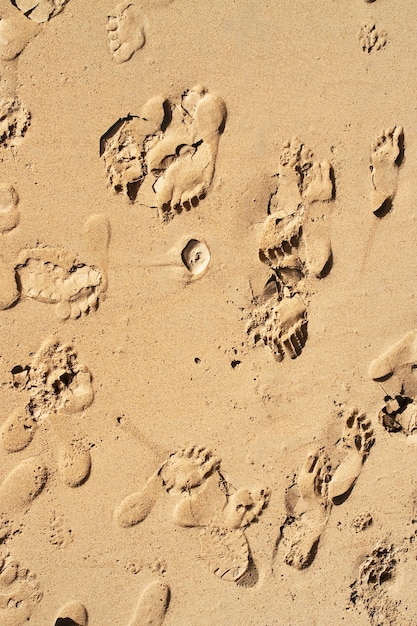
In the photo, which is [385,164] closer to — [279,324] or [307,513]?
[279,324]

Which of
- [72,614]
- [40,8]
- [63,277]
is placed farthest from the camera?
[72,614]

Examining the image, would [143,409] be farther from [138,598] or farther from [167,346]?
[138,598]

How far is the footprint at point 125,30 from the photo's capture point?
103 inches

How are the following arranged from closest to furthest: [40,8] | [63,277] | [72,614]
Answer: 1. [40,8]
2. [63,277]
3. [72,614]

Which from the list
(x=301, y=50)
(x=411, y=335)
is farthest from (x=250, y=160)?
(x=411, y=335)

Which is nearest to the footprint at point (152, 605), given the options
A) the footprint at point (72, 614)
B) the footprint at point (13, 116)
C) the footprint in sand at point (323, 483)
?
the footprint at point (72, 614)

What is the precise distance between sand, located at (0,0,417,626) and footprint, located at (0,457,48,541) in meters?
0.01

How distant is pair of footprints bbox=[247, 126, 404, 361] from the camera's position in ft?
8.91

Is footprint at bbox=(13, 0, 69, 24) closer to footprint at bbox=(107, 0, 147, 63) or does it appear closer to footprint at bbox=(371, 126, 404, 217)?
footprint at bbox=(107, 0, 147, 63)

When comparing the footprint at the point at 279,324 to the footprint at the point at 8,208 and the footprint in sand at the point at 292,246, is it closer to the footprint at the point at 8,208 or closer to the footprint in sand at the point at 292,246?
the footprint in sand at the point at 292,246

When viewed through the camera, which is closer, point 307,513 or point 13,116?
point 13,116

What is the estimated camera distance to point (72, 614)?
2.79m

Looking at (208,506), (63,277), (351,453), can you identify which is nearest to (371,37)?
(63,277)

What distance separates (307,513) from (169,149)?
2.08m
